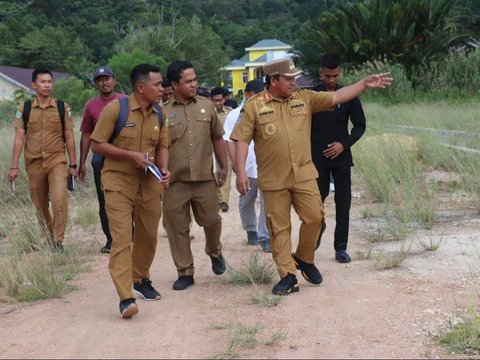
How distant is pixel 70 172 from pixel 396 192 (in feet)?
14.0

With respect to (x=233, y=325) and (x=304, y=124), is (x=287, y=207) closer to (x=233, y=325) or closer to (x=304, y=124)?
(x=304, y=124)

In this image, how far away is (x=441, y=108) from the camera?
1762 cm

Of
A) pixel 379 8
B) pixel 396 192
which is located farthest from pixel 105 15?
pixel 396 192

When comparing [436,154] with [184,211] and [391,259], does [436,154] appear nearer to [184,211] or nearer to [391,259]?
[391,259]

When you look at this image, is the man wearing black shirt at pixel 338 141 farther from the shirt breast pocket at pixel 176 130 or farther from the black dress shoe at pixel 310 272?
the shirt breast pocket at pixel 176 130

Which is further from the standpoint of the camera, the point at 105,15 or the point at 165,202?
the point at 105,15

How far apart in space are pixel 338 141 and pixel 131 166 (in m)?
2.07

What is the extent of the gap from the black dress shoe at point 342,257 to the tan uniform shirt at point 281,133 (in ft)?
4.18

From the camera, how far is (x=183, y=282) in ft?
21.1

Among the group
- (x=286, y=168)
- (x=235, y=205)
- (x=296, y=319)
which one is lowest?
(x=235, y=205)

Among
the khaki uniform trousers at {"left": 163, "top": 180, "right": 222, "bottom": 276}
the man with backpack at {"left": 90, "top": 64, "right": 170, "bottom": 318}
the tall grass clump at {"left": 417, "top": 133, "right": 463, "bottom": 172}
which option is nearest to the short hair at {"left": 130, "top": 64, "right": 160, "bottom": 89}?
the man with backpack at {"left": 90, "top": 64, "right": 170, "bottom": 318}

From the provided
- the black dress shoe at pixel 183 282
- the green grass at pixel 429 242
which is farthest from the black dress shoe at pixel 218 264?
the green grass at pixel 429 242

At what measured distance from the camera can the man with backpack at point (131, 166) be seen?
5527mm

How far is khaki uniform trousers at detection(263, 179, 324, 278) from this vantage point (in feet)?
19.6
